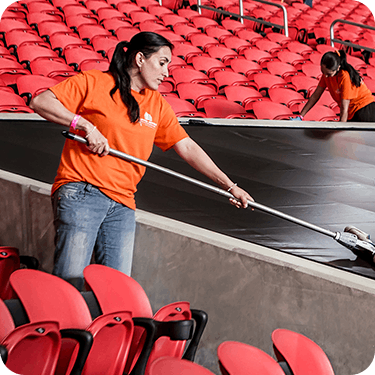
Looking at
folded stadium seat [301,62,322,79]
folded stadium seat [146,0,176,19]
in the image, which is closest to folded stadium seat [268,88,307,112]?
folded stadium seat [301,62,322,79]

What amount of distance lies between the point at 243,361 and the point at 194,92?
3394mm

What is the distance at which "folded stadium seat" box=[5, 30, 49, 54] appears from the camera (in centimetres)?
473

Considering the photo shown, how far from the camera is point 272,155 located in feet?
9.80

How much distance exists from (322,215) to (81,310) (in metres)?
1.53

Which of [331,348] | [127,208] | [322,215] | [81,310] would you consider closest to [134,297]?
[81,310]

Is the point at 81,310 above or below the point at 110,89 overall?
below

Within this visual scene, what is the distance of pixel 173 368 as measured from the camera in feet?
3.15

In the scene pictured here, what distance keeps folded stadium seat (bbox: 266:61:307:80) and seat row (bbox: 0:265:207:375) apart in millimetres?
4668

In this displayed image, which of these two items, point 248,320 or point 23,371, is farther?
point 248,320

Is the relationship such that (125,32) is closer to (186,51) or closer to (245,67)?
(186,51)

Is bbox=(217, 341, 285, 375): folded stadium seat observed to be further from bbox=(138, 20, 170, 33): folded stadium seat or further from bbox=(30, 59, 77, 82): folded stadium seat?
bbox=(138, 20, 170, 33): folded stadium seat

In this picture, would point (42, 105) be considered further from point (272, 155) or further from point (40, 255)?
point (272, 155)

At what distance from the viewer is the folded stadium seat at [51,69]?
4.05 meters

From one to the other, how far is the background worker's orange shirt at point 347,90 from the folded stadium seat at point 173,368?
3.34 meters
